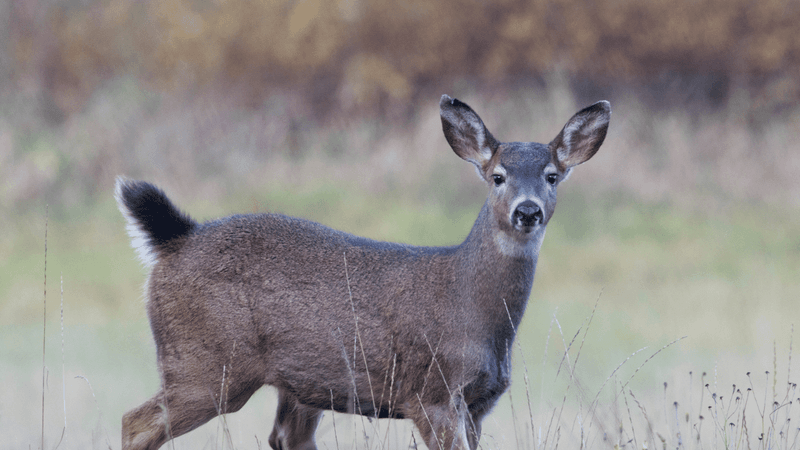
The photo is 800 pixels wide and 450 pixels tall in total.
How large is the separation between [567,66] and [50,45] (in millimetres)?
8546

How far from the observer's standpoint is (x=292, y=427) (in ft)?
16.6

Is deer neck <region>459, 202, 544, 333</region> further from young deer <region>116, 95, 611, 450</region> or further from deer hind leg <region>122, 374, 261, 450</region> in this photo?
deer hind leg <region>122, 374, 261, 450</region>

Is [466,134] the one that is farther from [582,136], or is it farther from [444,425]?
[444,425]

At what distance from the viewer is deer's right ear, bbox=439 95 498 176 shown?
465cm

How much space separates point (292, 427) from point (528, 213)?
1.90 metres

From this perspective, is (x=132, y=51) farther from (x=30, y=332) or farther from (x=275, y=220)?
(x=275, y=220)

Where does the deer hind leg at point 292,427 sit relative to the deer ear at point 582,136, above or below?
below

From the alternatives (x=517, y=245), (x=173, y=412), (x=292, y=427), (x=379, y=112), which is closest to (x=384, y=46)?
(x=379, y=112)

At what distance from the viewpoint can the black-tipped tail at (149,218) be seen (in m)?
4.59

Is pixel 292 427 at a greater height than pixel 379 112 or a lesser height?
lesser

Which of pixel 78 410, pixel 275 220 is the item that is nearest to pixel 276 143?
pixel 78 410

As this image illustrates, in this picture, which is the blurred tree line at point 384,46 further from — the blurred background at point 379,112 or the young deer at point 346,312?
the young deer at point 346,312

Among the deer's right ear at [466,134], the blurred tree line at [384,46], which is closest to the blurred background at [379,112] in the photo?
the blurred tree line at [384,46]

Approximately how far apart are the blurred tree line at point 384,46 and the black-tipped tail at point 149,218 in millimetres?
9495
